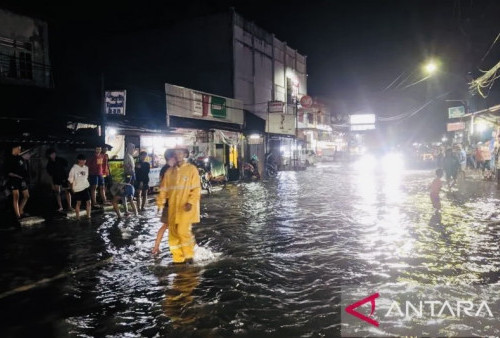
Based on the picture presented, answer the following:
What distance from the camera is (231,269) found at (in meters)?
6.47

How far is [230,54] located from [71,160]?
17710mm

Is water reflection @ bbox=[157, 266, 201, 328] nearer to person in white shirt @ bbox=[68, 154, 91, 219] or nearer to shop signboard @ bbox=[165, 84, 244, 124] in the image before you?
person in white shirt @ bbox=[68, 154, 91, 219]

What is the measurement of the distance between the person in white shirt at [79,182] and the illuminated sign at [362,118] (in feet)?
253

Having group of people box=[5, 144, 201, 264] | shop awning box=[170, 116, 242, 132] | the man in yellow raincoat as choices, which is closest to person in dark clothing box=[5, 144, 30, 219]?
group of people box=[5, 144, 201, 264]

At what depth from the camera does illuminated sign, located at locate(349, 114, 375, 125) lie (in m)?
83.4

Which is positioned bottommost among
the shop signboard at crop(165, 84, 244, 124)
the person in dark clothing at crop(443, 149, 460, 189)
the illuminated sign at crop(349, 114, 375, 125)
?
the person in dark clothing at crop(443, 149, 460, 189)

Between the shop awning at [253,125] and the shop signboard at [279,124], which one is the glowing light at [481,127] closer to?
the shop signboard at [279,124]

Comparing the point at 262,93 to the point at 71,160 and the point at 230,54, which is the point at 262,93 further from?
the point at 71,160

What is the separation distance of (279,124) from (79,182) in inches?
954

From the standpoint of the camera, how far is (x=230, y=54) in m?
29.9

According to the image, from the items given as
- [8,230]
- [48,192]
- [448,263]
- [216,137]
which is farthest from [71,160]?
[448,263]

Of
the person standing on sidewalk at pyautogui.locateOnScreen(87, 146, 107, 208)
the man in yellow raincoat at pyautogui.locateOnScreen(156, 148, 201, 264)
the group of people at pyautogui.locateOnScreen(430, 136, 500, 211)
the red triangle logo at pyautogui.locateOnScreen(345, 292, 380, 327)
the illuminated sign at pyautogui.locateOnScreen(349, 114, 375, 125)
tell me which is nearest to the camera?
the red triangle logo at pyautogui.locateOnScreen(345, 292, 380, 327)

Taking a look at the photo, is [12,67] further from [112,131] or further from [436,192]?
[436,192]

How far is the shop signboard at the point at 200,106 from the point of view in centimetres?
2127
